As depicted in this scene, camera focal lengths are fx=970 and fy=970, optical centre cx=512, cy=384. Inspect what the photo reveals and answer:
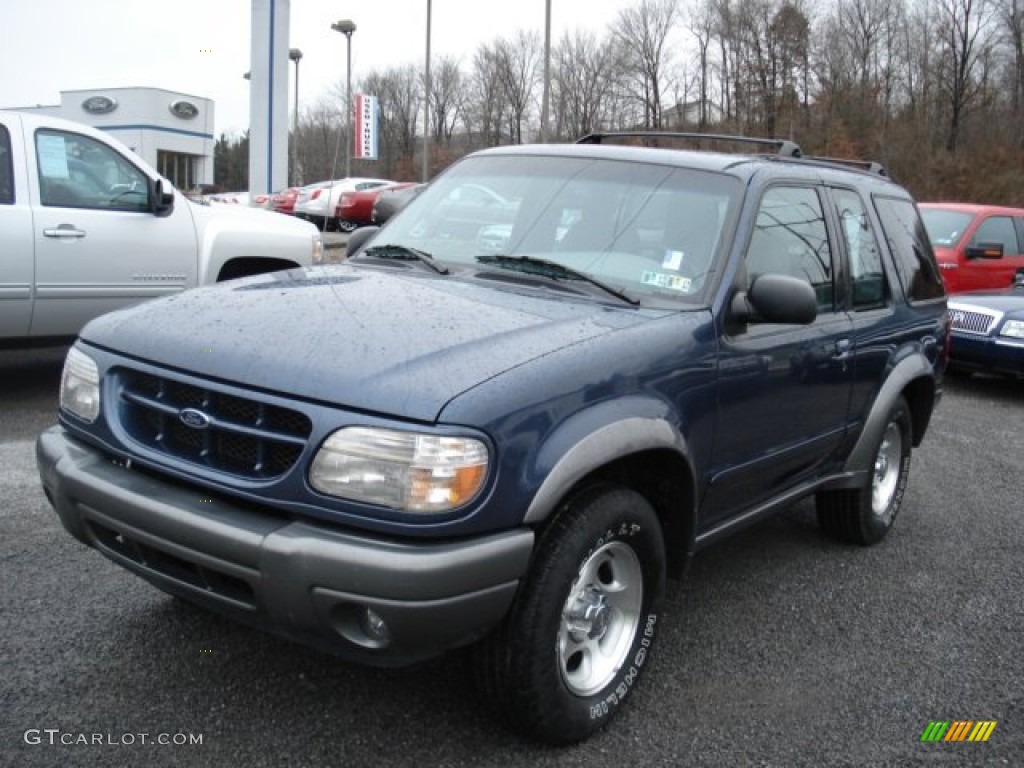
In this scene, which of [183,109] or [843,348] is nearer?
[843,348]

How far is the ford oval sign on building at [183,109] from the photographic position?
5269 cm

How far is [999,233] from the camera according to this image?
1216 centimetres

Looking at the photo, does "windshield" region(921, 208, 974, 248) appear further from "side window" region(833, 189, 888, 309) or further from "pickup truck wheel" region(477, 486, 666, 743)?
"pickup truck wheel" region(477, 486, 666, 743)

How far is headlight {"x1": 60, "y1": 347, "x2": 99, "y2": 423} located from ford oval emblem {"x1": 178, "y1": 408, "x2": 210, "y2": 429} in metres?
0.43

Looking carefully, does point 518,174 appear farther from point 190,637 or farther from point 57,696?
point 57,696

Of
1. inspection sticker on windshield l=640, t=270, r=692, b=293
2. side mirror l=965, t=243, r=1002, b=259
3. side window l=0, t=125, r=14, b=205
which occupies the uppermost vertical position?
side window l=0, t=125, r=14, b=205

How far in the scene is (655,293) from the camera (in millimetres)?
3363

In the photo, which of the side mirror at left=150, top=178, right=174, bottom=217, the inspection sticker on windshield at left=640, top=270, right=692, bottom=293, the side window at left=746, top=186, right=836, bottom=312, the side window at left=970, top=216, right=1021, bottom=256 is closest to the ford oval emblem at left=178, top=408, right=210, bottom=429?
the inspection sticker on windshield at left=640, top=270, right=692, bottom=293

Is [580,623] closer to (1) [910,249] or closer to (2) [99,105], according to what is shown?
(1) [910,249]

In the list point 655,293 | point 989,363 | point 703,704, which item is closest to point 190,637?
point 703,704

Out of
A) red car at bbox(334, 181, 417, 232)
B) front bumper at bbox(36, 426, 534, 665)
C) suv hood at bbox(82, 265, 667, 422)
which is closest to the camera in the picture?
front bumper at bbox(36, 426, 534, 665)

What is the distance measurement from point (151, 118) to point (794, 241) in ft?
176

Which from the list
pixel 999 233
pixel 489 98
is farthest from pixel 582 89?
pixel 999 233

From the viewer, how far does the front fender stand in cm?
251
